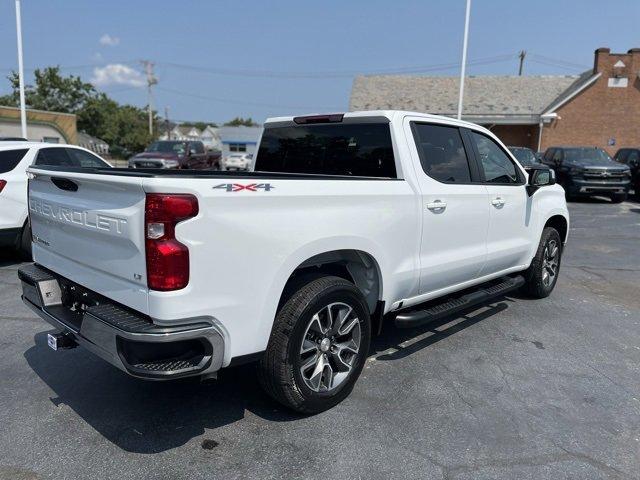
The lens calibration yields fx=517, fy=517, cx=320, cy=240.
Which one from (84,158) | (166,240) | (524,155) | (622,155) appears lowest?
(166,240)

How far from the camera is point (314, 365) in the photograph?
10.8ft

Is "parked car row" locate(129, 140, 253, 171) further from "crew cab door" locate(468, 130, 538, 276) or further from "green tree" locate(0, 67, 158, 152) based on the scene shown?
"green tree" locate(0, 67, 158, 152)

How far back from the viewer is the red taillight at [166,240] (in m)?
2.47

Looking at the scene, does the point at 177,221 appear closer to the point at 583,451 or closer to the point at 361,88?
the point at 583,451

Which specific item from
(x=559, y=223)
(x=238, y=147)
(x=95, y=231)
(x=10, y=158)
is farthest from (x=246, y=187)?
(x=238, y=147)

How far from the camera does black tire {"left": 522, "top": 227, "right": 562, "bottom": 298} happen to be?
227 inches

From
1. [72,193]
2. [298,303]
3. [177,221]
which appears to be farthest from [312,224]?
[72,193]

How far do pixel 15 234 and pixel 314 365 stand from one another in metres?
5.67

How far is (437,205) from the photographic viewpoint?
4.00 meters

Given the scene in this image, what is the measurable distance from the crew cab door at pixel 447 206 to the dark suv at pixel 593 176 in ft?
47.5

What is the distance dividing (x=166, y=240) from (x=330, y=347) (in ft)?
4.53

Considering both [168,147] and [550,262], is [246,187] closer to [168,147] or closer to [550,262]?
[550,262]

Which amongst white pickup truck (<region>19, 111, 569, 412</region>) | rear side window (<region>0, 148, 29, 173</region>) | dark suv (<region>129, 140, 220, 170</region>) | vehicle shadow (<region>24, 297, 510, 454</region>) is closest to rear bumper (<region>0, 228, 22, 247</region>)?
rear side window (<region>0, 148, 29, 173</region>)

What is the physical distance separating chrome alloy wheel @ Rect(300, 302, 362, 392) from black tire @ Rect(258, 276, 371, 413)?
2 cm
